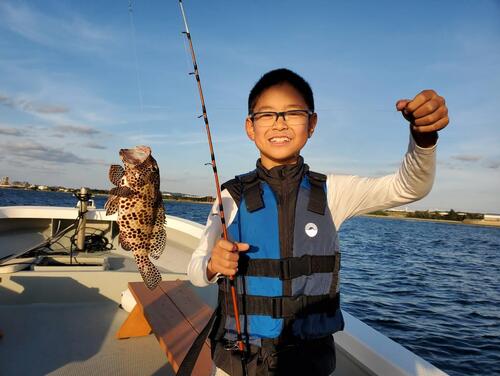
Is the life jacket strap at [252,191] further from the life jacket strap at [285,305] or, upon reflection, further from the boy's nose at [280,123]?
the life jacket strap at [285,305]

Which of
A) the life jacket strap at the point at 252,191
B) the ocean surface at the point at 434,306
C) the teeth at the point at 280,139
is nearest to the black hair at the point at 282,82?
the teeth at the point at 280,139

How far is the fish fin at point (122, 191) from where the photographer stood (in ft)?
6.87

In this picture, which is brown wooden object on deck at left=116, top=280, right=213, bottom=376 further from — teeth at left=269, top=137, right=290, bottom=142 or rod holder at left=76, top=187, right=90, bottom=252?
rod holder at left=76, top=187, right=90, bottom=252

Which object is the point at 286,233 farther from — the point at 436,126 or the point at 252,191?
the point at 436,126

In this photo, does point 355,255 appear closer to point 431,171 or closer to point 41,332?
point 41,332

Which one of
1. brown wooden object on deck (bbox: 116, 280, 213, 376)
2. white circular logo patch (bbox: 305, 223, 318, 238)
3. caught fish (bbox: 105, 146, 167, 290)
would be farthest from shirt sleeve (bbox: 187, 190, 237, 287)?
brown wooden object on deck (bbox: 116, 280, 213, 376)

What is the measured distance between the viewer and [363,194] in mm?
2416

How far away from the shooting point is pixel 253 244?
7.80 ft

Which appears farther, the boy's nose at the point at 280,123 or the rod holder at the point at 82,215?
the rod holder at the point at 82,215

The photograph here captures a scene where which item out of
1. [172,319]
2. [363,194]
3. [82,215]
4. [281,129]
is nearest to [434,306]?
[172,319]

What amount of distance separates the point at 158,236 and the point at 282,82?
4.05 ft

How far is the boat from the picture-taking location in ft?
11.2

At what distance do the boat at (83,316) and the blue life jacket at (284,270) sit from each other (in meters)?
1.17

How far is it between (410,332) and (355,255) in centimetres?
1144
